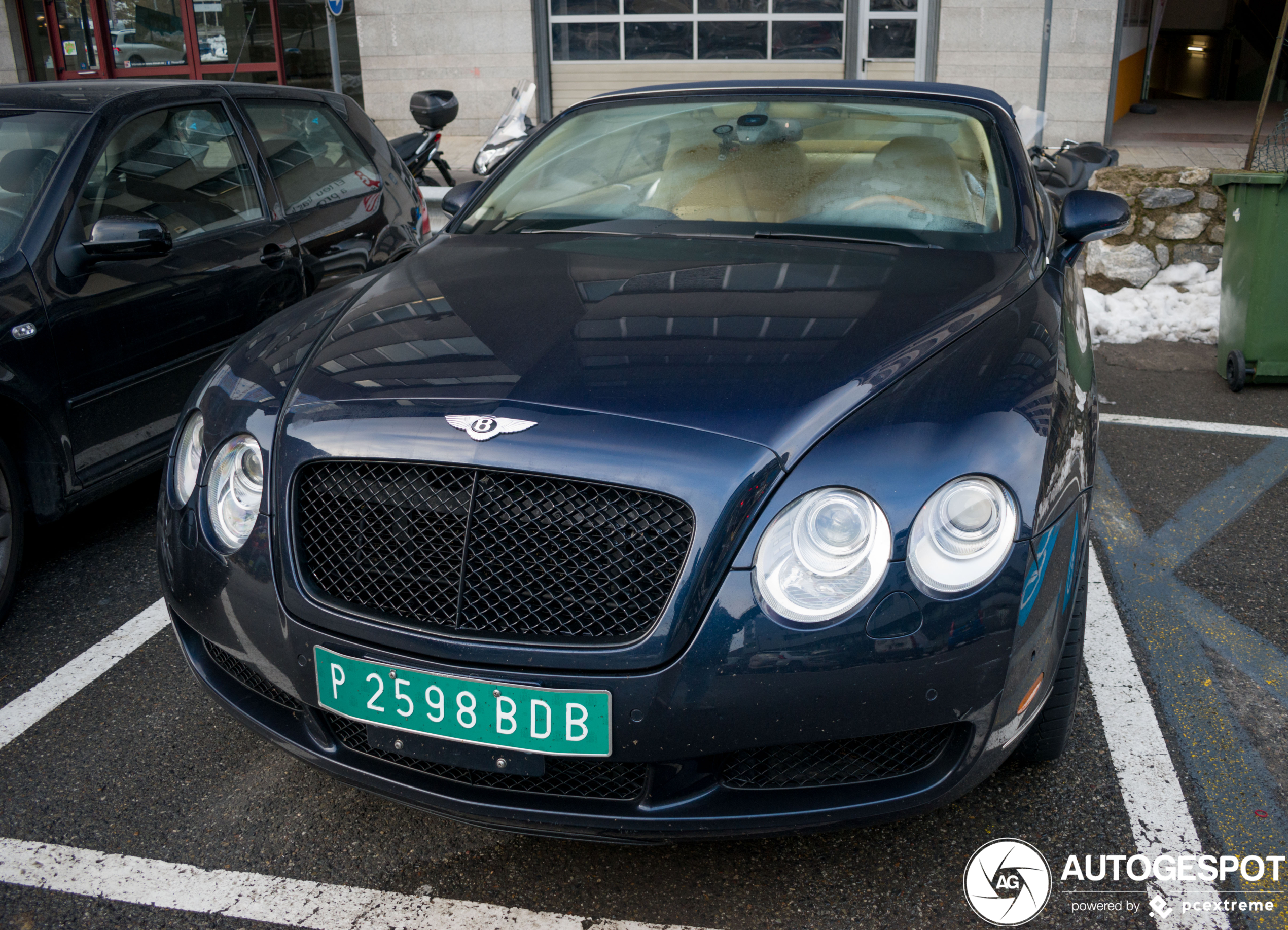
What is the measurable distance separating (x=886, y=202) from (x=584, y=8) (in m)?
10.4

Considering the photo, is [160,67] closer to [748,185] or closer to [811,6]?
[811,6]

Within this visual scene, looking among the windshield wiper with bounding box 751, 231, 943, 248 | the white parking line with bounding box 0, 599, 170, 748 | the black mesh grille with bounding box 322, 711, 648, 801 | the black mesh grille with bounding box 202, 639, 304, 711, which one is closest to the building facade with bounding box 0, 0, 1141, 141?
the windshield wiper with bounding box 751, 231, 943, 248

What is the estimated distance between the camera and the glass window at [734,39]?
39.2 ft

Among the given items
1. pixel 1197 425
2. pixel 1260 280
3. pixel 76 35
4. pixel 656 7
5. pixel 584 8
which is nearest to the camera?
pixel 1197 425

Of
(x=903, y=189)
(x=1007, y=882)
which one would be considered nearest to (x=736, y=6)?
(x=903, y=189)

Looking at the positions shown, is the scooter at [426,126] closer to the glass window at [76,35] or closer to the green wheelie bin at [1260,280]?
the green wheelie bin at [1260,280]

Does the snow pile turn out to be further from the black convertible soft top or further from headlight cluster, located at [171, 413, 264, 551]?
headlight cluster, located at [171, 413, 264, 551]

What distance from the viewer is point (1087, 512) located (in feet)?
7.04

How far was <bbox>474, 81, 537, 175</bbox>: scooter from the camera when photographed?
6867 mm

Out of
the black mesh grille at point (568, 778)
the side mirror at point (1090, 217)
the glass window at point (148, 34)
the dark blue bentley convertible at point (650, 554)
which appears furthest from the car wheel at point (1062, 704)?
the glass window at point (148, 34)

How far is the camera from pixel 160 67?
14.2 meters

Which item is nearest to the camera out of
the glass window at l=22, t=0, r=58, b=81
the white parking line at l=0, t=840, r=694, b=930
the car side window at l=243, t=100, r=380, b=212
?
the white parking line at l=0, t=840, r=694, b=930

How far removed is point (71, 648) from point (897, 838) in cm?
228

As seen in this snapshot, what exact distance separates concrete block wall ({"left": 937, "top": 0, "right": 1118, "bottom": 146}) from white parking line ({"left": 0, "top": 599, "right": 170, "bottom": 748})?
10360 millimetres
